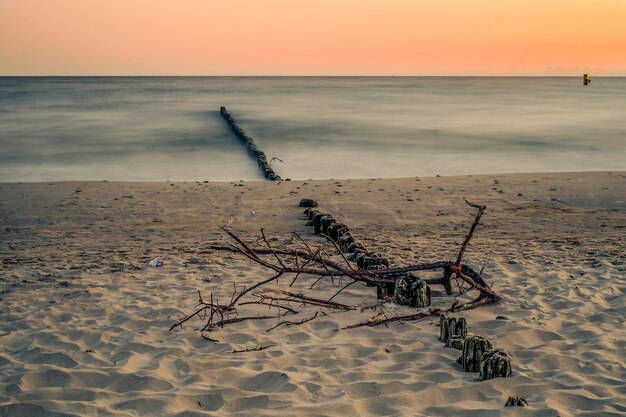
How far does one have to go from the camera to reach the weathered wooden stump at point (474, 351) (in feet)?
13.5

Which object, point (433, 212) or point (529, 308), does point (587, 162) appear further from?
point (529, 308)

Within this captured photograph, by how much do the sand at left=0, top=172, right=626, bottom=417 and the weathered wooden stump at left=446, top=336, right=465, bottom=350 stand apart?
7 cm

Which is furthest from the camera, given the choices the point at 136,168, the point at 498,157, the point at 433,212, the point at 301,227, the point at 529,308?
the point at 498,157

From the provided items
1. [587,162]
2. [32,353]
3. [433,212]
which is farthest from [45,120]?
[32,353]

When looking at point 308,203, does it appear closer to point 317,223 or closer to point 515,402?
point 317,223

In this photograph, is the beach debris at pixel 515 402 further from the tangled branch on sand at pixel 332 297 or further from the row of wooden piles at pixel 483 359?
the tangled branch on sand at pixel 332 297

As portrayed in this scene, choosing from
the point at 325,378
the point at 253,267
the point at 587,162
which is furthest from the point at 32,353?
the point at 587,162

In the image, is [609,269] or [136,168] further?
[136,168]

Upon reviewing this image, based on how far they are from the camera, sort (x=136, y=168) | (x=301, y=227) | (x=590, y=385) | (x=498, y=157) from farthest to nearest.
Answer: (x=498, y=157) → (x=136, y=168) → (x=301, y=227) → (x=590, y=385)

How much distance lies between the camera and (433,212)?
1044 cm

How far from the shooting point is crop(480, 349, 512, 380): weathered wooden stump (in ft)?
13.2

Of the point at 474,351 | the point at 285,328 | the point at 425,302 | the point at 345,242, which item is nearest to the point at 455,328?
the point at 474,351

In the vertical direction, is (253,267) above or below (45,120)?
below

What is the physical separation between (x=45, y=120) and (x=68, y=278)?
36.0 metres
